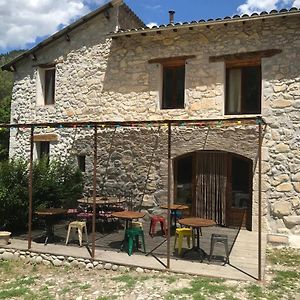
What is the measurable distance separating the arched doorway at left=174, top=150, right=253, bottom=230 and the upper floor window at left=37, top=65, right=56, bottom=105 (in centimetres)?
550

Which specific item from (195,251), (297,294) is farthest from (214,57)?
(297,294)

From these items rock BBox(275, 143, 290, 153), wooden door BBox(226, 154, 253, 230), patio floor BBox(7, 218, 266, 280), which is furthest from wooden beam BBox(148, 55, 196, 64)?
patio floor BBox(7, 218, 266, 280)

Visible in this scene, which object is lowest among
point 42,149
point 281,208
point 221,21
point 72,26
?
point 281,208

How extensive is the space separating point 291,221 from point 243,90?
3.60 meters

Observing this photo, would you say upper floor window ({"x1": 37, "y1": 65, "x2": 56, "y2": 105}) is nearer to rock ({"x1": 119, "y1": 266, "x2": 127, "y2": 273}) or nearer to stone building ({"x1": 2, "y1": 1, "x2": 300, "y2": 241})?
stone building ({"x1": 2, "y1": 1, "x2": 300, "y2": 241})

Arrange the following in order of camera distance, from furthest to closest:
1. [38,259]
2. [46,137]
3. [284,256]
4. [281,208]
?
[46,137] → [281,208] → [284,256] → [38,259]

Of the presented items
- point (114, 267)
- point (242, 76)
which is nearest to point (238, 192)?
point (242, 76)

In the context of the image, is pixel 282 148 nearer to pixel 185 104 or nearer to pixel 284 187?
pixel 284 187

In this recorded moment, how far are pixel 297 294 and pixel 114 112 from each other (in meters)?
7.30

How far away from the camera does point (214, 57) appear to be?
9.95 meters

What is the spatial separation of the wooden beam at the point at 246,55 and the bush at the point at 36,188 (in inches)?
210

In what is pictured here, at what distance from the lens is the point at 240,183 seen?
9.90m

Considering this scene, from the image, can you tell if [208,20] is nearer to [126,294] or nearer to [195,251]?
[195,251]

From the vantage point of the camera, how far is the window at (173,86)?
10562mm
